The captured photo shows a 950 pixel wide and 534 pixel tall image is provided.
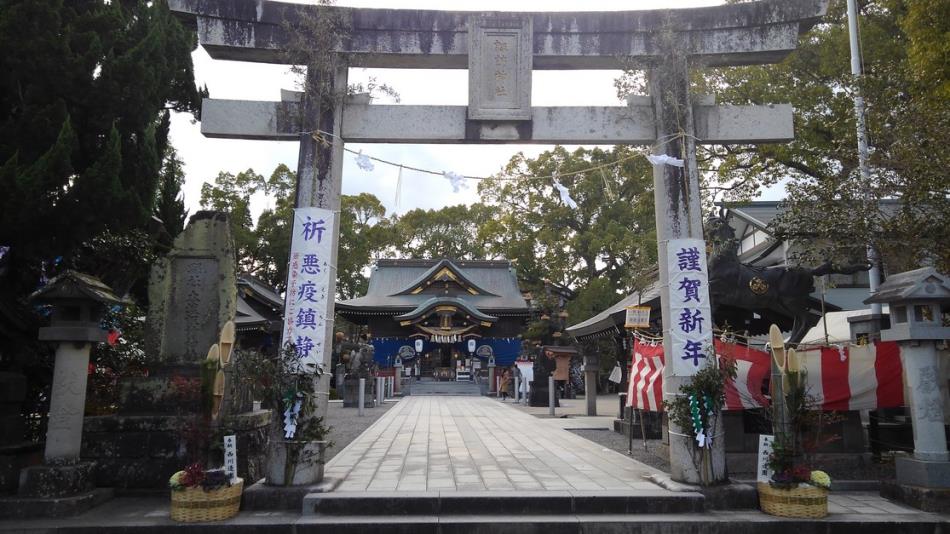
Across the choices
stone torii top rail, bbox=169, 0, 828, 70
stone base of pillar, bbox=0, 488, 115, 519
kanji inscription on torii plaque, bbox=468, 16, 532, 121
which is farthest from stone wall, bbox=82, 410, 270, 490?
kanji inscription on torii plaque, bbox=468, 16, 532, 121

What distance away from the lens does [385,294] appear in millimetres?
36094

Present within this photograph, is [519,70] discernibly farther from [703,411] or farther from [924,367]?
[924,367]

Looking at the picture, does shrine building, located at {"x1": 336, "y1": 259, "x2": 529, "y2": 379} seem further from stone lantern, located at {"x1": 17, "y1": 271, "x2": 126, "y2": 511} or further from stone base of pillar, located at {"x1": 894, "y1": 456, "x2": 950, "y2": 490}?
stone base of pillar, located at {"x1": 894, "y1": 456, "x2": 950, "y2": 490}

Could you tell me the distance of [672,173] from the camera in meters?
6.84

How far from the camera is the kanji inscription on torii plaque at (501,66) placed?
715 centimetres

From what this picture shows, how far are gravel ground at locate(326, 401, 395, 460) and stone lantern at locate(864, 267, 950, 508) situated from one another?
684 cm

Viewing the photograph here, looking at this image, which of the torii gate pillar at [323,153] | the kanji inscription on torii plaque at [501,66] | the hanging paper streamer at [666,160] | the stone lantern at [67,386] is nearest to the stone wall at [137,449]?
the stone lantern at [67,386]

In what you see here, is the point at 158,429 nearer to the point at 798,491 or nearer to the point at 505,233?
the point at 798,491

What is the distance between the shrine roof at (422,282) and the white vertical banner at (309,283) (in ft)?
85.6

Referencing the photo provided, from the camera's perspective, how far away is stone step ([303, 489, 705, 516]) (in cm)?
550

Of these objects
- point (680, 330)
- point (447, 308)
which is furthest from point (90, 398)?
point (447, 308)

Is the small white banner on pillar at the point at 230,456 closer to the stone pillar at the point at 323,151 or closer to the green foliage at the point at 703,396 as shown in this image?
the stone pillar at the point at 323,151

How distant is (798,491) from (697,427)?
1.03 metres

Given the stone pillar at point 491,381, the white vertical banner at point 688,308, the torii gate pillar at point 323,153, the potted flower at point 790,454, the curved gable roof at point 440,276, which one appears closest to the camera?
the potted flower at point 790,454
